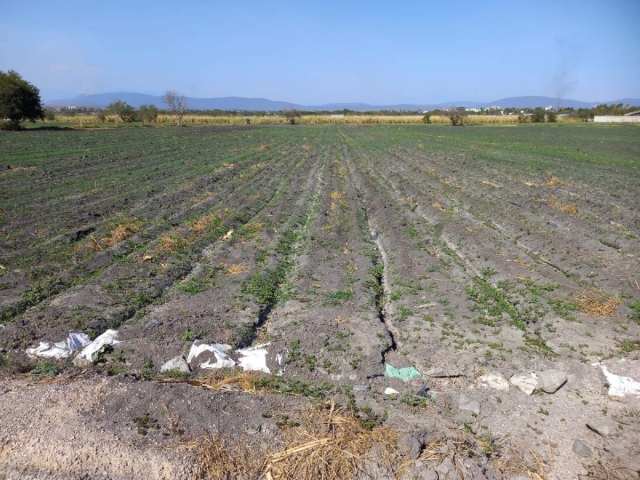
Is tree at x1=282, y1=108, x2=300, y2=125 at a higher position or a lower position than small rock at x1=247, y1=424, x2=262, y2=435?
lower

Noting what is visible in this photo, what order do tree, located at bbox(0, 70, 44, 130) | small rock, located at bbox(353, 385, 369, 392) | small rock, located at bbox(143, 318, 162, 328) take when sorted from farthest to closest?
tree, located at bbox(0, 70, 44, 130) < small rock, located at bbox(143, 318, 162, 328) < small rock, located at bbox(353, 385, 369, 392)

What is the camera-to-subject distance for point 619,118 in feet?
270

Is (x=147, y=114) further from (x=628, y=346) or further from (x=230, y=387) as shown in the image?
(x=628, y=346)

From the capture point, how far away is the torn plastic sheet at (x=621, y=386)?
5.82m

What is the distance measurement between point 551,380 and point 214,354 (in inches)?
182

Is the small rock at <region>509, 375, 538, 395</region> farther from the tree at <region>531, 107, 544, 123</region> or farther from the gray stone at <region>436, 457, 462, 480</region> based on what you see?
the tree at <region>531, 107, 544, 123</region>

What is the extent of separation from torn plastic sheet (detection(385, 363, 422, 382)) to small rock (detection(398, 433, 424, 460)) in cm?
131

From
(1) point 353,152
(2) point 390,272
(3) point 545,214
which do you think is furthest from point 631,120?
(2) point 390,272

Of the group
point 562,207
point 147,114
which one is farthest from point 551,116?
point 562,207

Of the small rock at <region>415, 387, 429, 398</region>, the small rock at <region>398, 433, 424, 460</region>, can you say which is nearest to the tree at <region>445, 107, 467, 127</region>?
the small rock at <region>415, 387, 429, 398</region>

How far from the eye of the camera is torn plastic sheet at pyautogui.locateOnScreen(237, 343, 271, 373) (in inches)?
247

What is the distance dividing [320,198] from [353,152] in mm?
17648

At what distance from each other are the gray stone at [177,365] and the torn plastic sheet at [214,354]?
9cm

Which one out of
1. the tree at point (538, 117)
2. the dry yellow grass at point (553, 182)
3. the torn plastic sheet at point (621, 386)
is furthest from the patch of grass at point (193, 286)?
the tree at point (538, 117)
